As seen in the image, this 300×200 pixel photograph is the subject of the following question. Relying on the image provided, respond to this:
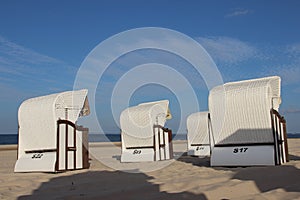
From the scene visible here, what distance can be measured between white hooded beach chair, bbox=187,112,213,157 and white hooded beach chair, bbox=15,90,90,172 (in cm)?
965

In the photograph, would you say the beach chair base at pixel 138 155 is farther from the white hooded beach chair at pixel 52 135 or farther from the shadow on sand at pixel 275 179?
the shadow on sand at pixel 275 179

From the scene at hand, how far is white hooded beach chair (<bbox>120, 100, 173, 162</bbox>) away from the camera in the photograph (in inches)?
689

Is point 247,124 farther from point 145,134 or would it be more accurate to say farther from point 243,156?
point 145,134

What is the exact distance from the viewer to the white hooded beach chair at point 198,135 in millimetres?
20984

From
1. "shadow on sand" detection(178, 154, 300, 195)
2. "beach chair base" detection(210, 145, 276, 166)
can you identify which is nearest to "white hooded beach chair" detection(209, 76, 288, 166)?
"beach chair base" detection(210, 145, 276, 166)

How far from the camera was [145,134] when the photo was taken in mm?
17641

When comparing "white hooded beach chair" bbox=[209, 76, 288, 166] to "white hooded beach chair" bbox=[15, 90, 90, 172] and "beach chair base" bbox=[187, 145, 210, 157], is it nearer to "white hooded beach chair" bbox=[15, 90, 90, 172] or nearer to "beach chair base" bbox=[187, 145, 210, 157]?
"white hooded beach chair" bbox=[15, 90, 90, 172]

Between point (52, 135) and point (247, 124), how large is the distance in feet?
23.2

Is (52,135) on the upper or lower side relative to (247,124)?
lower

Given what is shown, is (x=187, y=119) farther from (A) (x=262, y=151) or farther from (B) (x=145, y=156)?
(A) (x=262, y=151)

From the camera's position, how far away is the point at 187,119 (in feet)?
73.7

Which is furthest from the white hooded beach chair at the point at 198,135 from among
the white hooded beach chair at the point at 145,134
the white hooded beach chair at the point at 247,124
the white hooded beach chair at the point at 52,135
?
the white hooded beach chair at the point at 52,135

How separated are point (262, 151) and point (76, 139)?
6.96 meters

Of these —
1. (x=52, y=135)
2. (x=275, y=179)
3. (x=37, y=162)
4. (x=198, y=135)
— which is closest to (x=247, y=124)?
(x=275, y=179)
